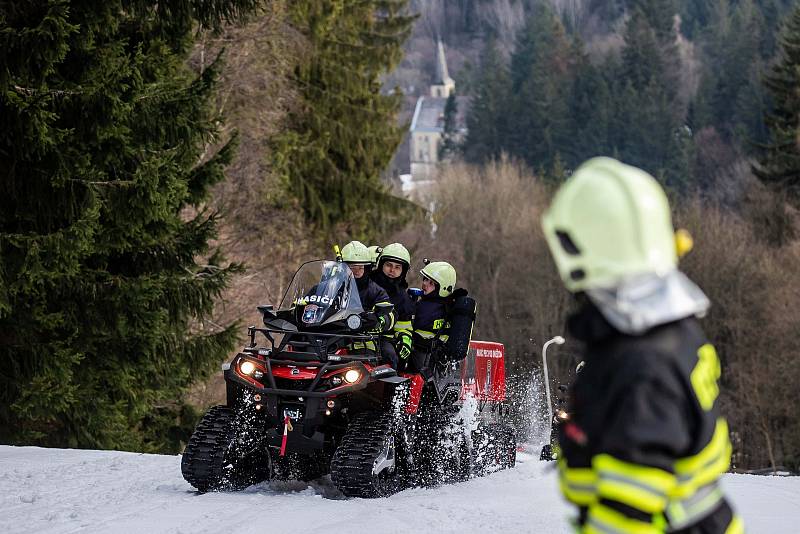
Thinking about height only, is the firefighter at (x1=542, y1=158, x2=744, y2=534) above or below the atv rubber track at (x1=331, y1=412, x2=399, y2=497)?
above

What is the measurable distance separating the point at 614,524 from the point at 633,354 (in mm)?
418

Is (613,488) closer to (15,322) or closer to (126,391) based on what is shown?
(15,322)

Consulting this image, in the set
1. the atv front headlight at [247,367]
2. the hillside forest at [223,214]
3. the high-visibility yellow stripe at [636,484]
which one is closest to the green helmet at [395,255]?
the hillside forest at [223,214]

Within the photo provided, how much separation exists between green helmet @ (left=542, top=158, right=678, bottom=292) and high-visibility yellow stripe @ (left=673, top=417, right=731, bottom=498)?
18.8 inches

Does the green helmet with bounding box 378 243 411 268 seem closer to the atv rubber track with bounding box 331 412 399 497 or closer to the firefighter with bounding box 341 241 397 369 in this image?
the firefighter with bounding box 341 241 397 369

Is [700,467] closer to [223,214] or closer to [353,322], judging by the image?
[353,322]

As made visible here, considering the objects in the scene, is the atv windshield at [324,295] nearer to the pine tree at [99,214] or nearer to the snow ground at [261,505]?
the snow ground at [261,505]

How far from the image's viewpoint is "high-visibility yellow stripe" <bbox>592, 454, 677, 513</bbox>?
10.2 ft

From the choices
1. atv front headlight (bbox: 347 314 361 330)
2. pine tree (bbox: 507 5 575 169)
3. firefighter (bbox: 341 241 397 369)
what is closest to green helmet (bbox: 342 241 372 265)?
firefighter (bbox: 341 241 397 369)

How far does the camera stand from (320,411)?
32.5 feet

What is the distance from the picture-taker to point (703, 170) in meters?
107

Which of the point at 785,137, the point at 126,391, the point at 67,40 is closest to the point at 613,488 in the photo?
the point at 67,40

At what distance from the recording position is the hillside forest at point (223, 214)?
13.2m

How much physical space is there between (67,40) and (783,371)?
34.5 metres
